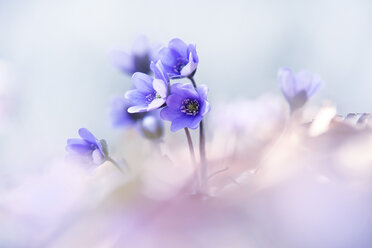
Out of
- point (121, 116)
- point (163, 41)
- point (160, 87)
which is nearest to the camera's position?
point (160, 87)

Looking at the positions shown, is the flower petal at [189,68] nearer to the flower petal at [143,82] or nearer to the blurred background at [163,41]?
the flower petal at [143,82]

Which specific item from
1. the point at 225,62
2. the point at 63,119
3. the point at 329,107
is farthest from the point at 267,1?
the point at 329,107

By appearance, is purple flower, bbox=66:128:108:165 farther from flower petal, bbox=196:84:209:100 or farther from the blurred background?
the blurred background

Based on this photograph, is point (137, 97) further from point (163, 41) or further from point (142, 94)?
point (163, 41)

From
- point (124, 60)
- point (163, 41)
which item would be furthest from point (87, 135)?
point (163, 41)

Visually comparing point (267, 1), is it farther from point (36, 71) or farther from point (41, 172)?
point (41, 172)

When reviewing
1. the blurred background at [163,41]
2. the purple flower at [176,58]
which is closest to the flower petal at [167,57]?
the purple flower at [176,58]
